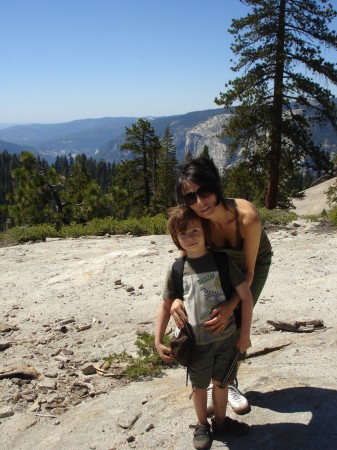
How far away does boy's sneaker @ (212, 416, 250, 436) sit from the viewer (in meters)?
3.00

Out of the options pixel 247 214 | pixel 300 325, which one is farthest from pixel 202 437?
pixel 300 325

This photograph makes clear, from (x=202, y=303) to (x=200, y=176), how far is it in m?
0.87

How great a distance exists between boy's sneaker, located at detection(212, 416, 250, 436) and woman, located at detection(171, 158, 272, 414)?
818mm

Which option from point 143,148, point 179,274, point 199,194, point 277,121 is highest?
point 277,121

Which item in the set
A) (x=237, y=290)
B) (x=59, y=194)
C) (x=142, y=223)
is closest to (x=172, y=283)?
(x=237, y=290)

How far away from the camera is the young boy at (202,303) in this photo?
2.75m

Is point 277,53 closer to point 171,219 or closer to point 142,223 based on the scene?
point 142,223

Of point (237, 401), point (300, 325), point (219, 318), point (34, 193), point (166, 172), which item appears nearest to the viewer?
point (219, 318)

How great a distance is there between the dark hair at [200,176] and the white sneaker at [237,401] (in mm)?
1676

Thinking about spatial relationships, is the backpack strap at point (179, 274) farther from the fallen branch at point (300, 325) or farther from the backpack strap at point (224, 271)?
the fallen branch at point (300, 325)

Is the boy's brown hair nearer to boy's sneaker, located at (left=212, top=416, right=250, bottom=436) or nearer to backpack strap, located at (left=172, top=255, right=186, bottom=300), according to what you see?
backpack strap, located at (left=172, top=255, right=186, bottom=300)

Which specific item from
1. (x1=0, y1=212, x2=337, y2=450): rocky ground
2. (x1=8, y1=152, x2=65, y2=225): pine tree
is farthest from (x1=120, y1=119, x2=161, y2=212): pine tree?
(x1=0, y1=212, x2=337, y2=450): rocky ground

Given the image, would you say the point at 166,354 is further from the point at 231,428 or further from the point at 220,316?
the point at 231,428

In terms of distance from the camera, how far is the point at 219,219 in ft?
9.56
